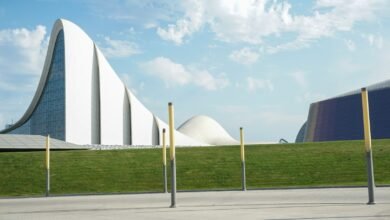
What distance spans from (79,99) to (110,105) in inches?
176

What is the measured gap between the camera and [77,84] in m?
62.1

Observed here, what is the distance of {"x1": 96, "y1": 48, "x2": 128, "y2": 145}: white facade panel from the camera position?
64.2m

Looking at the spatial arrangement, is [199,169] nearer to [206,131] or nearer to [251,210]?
[251,210]

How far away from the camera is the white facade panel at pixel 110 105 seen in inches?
2527

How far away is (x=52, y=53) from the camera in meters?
63.2

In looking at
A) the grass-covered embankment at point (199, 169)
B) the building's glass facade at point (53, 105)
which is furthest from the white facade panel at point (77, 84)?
the grass-covered embankment at point (199, 169)

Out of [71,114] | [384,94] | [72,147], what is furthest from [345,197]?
[384,94]

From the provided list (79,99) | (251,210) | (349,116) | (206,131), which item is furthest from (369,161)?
(206,131)

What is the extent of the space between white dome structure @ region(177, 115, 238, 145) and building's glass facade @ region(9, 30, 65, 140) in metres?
37.6

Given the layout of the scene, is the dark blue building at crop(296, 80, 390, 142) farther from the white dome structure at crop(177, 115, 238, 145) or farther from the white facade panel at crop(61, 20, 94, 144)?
the white facade panel at crop(61, 20, 94, 144)

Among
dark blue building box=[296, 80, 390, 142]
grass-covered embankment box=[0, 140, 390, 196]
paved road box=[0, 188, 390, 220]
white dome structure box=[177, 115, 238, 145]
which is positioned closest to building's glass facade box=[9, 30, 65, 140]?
grass-covered embankment box=[0, 140, 390, 196]

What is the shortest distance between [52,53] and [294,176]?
44.9m

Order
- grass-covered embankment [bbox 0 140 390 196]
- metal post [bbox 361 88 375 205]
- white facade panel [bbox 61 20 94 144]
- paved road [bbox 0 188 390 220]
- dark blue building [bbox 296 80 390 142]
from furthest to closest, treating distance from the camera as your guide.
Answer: dark blue building [bbox 296 80 390 142] → white facade panel [bbox 61 20 94 144] → grass-covered embankment [bbox 0 140 390 196] → metal post [bbox 361 88 375 205] → paved road [bbox 0 188 390 220]

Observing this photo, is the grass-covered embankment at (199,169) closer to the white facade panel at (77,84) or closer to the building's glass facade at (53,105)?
the white facade panel at (77,84)
